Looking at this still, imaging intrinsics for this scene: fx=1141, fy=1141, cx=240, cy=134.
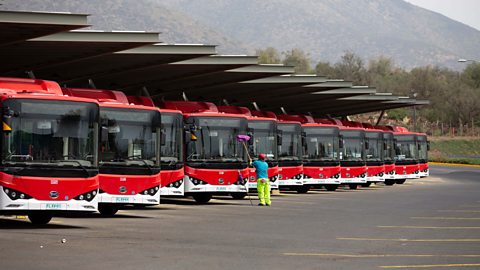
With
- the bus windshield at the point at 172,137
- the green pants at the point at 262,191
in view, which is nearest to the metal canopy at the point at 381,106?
the green pants at the point at 262,191

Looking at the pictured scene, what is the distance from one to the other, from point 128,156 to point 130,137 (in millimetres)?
659

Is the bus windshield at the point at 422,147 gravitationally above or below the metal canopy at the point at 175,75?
below

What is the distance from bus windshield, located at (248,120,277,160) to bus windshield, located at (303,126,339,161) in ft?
20.0

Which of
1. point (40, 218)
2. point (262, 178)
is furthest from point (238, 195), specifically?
point (40, 218)

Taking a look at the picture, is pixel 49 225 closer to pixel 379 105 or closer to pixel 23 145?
pixel 23 145

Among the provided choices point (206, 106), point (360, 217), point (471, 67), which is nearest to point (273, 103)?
point (206, 106)

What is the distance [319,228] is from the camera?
2262 centimetres

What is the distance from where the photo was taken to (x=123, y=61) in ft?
126

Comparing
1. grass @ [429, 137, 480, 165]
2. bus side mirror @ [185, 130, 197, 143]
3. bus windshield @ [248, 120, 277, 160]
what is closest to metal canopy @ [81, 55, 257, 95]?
bus windshield @ [248, 120, 277, 160]

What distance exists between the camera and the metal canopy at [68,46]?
1249 inches

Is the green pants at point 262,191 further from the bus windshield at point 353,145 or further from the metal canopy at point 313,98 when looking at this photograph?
the metal canopy at point 313,98

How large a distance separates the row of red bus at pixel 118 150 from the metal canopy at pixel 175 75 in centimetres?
286

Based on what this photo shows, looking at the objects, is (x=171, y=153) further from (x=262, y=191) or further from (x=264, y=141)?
(x=264, y=141)

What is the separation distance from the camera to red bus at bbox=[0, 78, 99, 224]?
20656mm
